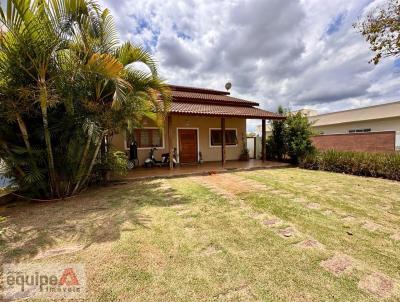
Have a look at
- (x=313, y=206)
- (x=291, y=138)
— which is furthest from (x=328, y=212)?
(x=291, y=138)

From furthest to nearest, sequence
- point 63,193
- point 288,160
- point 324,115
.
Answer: point 324,115
point 288,160
point 63,193

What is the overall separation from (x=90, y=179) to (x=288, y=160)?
10665mm

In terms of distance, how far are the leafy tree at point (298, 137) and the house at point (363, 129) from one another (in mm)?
751

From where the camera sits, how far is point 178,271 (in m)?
2.50

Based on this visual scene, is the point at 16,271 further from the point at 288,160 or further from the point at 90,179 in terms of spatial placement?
the point at 288,160

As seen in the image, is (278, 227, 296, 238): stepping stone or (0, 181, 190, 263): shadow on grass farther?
(278, 227, 296, 238): stepping stone

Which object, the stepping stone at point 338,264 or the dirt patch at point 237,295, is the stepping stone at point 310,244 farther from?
the dirt patch at point 237,295

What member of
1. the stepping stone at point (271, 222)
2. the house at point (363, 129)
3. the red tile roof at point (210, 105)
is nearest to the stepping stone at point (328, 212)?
the stepping stone at point (271, 222)

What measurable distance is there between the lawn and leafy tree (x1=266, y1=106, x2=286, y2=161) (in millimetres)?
6990

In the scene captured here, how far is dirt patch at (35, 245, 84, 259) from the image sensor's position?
2.84 meters

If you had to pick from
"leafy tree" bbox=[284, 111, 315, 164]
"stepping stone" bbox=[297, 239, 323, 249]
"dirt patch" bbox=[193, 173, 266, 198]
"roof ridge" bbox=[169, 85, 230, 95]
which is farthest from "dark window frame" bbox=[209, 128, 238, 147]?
"stepping stone" bbox=[297, 239, 323, 249]

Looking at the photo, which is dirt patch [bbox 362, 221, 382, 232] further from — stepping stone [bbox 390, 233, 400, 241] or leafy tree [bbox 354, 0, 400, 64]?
leafy tree [bbox 354, 0, 400, 64]

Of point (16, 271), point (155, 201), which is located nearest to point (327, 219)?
point (155, 201)

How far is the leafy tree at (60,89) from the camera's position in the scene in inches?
168
